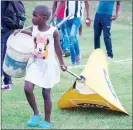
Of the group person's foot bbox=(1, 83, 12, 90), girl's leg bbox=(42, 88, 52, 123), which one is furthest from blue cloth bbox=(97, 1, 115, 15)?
girl's leg bbox=(42, 88, 52, 123)

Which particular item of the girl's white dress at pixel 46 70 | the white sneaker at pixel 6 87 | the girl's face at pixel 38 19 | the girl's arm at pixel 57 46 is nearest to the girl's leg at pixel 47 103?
the girl's white dress at pixel 46 70

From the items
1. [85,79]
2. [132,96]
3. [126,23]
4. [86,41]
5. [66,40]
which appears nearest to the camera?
[85,79]

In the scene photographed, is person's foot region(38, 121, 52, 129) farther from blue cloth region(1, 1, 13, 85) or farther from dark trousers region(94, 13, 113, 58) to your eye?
dark trousers region(94, 13, 113, 58)

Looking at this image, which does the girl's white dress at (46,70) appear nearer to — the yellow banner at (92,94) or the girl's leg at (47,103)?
the girl's leg at (47,103)

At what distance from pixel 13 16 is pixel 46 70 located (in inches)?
72.5

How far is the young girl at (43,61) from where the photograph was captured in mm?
4910

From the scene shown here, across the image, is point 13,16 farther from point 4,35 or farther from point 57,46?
point 57,46

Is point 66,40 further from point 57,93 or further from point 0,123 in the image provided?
point 0,123

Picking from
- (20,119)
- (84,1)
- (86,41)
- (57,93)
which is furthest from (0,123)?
(86,41)

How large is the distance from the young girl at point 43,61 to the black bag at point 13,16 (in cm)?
162

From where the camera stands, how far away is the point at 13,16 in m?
6.55

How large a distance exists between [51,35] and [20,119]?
3.13ft

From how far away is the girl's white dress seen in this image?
4914mm

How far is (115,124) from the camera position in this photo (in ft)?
16.4
